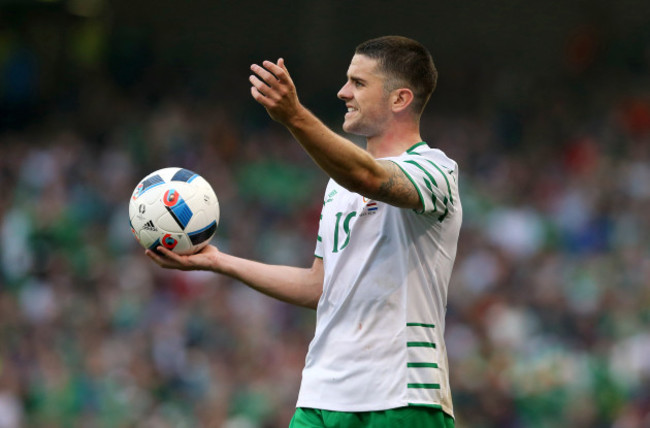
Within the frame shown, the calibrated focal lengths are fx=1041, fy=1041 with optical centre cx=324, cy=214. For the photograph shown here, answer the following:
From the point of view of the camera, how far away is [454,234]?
4570 millimetres

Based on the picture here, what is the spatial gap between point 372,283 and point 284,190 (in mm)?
9185

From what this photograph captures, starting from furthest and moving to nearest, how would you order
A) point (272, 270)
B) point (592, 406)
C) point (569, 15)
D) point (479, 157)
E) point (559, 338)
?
point (569, 15) < point (479, 157) < point (559, 338) < point (592, 406) < point (272, 270)

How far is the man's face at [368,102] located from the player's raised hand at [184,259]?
2.86ft

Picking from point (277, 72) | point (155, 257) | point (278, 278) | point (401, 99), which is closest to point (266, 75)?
point (277, 72)

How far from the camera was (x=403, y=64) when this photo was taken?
15.2 ft

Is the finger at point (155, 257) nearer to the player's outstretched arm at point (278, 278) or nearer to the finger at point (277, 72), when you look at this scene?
the player's outstretched arm at point (278, 278)

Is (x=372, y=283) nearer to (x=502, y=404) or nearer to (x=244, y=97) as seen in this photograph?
(x=502, y=404)

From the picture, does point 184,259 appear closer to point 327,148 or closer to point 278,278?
point 278,278

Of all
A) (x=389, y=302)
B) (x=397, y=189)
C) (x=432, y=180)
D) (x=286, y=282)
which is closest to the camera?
(x=397, y=189)

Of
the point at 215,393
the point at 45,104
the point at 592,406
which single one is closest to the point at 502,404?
the point at 592,406

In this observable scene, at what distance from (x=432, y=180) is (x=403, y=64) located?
0.65 m

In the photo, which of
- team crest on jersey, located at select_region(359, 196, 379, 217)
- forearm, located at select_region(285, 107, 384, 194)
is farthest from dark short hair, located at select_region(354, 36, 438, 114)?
forearm, located at select_region(285, 107, 384, 194)

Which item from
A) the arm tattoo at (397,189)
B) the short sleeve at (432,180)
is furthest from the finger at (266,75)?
the short sleeve at (432,180)

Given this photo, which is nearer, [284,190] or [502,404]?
[502,404]
